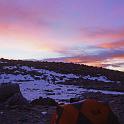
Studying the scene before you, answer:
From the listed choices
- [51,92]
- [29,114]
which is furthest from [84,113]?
[51,92]

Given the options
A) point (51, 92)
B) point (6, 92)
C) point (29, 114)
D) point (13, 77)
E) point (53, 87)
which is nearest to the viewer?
point (29, 114)

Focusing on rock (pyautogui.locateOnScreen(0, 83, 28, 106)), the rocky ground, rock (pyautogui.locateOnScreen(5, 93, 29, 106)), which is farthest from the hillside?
rock (pyautogui.locateOnScreen(0, 83, 28, 106))

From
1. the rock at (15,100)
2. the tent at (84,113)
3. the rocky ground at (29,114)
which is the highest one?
the tent at (84,113)

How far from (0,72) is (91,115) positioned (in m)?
33.6

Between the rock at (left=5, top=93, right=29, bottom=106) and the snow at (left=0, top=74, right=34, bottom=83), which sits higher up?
the snow at (left=0, top=74, right=34, bottom=83)

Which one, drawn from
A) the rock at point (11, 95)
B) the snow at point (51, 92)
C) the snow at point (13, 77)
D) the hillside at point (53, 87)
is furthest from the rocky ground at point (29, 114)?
the snow at point (13, 77)

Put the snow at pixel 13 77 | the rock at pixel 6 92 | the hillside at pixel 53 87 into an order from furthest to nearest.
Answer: the snow at pixel 13 77 < the rock at pixel 6 92 < the hillside at pixel 53 87

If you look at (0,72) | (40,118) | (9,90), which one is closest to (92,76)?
(0,72)

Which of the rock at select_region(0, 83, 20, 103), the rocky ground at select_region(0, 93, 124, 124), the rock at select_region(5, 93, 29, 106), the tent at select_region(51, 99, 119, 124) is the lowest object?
the rocky ground at select_region(0, 93, 124, 124)

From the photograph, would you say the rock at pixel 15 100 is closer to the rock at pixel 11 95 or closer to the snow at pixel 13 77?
the rock at pixel 11 95

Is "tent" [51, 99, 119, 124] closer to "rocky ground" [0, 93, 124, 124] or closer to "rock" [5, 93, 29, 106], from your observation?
"rocky ground" [0, 93, 124, 124]

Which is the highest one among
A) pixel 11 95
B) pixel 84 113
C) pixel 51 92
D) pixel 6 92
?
pixel 84 113

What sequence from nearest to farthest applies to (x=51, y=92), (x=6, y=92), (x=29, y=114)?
Answer: (x=29, y=114) < (x=6, y=92) < (x=51, y=92)

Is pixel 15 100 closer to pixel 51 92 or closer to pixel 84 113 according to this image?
pixel 84 113
